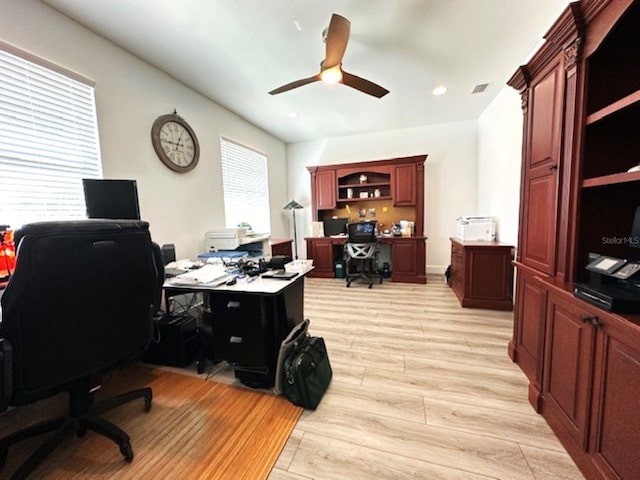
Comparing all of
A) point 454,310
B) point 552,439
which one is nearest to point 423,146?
point 454,310

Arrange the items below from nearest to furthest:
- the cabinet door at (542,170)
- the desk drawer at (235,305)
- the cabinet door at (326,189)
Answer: the cabinet door at (542,170), the desk drawer at (235,305), the cabinet door at (326,189)

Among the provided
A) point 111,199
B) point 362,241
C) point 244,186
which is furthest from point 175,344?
point 362,241

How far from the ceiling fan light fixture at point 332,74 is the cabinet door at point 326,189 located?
105 inches

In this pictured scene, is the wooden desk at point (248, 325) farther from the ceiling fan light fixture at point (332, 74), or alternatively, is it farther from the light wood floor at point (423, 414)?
the ceiling fan light fixture at point (332, 74)

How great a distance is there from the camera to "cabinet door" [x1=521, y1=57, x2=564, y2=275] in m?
1.43

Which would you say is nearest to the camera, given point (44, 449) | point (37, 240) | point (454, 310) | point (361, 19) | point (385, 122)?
point (37, 240)

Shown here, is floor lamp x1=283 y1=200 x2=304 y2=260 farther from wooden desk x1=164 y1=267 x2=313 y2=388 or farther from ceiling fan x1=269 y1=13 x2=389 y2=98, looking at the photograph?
wooden desk x1=164 y1=267 x2=313 y2=388

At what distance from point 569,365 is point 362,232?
3103 mm

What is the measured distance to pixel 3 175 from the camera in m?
1.70

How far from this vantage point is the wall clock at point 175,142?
2.66 m

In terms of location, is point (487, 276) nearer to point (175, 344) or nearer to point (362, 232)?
point (362, 232)

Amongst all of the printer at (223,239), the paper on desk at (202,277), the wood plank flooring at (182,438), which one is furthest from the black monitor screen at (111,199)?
the wood plank flooring at (182,438)

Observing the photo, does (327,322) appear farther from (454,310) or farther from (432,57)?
(432,57)

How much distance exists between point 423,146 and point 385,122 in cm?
93
